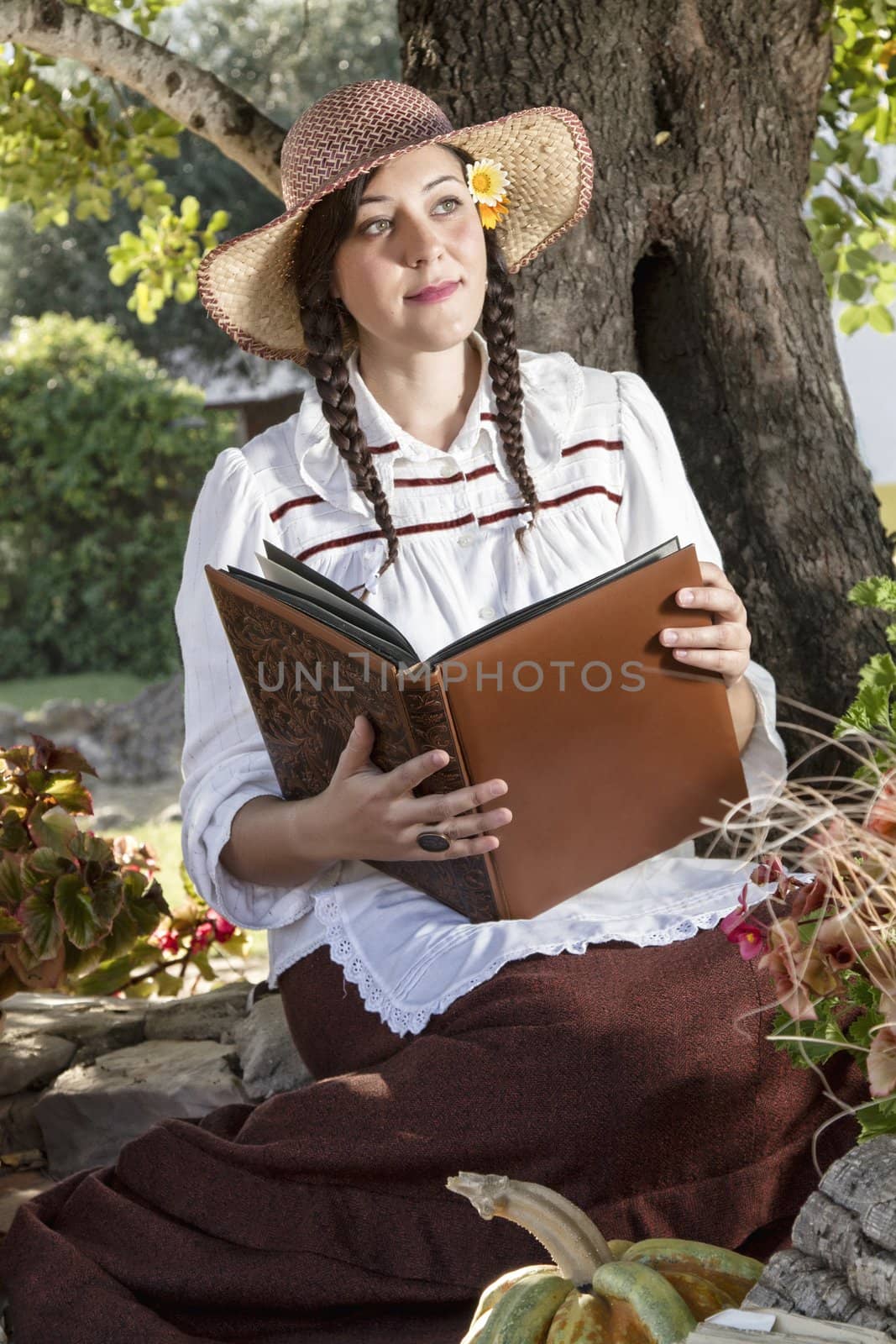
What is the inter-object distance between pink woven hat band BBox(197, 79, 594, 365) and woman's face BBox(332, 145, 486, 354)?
1.9 inches

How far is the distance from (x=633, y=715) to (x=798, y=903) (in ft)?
2.02

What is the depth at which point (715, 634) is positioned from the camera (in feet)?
6.67

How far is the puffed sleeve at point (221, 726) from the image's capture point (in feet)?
7.46

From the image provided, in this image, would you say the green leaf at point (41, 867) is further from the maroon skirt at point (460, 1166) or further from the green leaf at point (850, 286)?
the green leaf at point (850, 286)

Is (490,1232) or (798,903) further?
(490,1232)

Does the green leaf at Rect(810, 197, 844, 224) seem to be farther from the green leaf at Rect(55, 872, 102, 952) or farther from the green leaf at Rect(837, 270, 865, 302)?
the green leaf at Rect(55, 872, 102, 952)

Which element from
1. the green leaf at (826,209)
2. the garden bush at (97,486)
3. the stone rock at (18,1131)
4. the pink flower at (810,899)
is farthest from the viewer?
the garden bush at (97,486)

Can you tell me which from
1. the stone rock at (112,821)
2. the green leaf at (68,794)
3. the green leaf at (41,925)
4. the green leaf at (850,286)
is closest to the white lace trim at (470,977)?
the green leaf at (41,925)

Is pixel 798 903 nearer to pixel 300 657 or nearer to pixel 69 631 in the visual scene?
pixel 300 657

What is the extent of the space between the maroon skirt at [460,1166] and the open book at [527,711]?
0.53ft

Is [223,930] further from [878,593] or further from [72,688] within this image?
[72,688]

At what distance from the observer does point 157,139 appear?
13.9 ft

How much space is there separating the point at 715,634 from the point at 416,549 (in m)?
0.58

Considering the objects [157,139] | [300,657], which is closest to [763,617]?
[300,657]
